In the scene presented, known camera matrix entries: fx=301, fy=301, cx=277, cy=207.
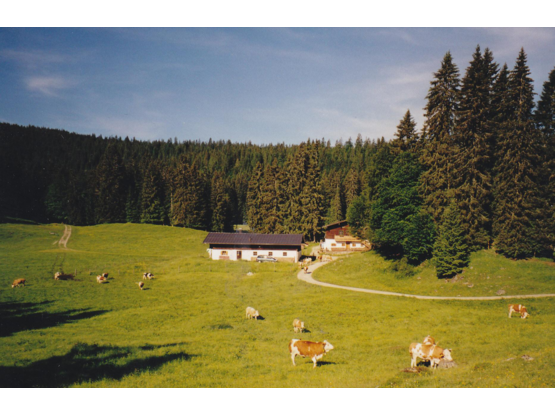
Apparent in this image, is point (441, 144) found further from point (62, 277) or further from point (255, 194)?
point (255, 194)

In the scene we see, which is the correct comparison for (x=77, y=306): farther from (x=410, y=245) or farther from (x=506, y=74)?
(x=506, y=74)

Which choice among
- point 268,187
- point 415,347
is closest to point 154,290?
point 415,347

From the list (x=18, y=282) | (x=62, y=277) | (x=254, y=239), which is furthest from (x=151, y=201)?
(x=18, y=282)

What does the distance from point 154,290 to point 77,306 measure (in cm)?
880

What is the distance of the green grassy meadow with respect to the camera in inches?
509

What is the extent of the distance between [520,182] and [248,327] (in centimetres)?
3681

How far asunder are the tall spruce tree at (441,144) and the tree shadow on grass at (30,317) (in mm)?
42551

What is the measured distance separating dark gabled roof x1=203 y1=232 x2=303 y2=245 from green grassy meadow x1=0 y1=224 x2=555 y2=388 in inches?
Answer: 393

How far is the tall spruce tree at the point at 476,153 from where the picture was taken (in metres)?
39.7

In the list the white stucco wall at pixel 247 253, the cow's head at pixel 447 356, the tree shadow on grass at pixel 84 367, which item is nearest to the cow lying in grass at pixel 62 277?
the white stucco wall at pixel 247 253

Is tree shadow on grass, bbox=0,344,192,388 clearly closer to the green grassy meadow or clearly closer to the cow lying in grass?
the green grassy meadow

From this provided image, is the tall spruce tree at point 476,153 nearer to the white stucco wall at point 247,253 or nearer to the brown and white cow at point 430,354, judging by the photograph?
the brown and white cow at point 430,354

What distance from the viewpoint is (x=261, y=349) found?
18.2 metres

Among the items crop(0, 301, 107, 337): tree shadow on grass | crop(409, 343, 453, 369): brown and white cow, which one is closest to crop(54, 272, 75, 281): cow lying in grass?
crop(0, 301, 107, 337): tree shadow on grass
